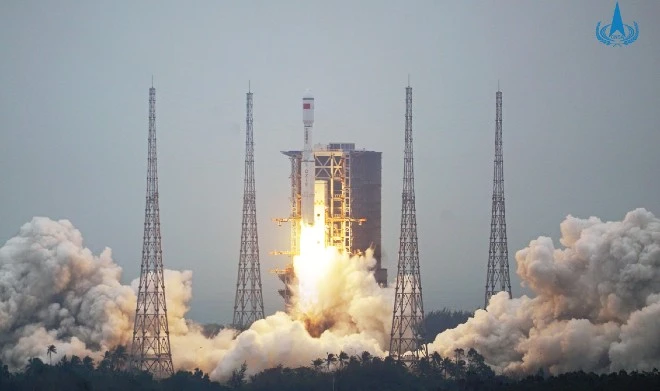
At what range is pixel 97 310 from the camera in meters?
110

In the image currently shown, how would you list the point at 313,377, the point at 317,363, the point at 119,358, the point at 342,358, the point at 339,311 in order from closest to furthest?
the point at 313,377
the point at 317,363
the point at 342,358
the point at 119,358
the point at 339,311

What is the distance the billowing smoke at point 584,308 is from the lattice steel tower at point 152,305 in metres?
15.7

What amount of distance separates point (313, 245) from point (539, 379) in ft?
61.2

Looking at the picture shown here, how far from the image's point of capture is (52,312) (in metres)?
110

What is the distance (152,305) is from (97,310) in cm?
312

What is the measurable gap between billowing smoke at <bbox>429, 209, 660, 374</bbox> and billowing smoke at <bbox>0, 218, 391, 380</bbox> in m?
6.57

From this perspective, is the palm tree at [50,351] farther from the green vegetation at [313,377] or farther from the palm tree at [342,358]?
the palm tree at [342,358]

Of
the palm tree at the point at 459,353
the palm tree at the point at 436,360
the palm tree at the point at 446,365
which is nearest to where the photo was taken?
the palm tree at the point at 446,365

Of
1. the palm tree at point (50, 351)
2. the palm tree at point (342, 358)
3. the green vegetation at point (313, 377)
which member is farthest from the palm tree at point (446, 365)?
the palm tree at point (50, 351)

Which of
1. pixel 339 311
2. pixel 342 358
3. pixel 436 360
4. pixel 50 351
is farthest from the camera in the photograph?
pixel 339 311

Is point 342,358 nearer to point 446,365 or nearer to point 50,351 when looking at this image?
point 446,365

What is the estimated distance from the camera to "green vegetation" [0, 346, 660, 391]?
333 feet

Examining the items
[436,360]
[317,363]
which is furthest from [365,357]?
[436,360]

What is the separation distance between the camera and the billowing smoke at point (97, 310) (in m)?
109
